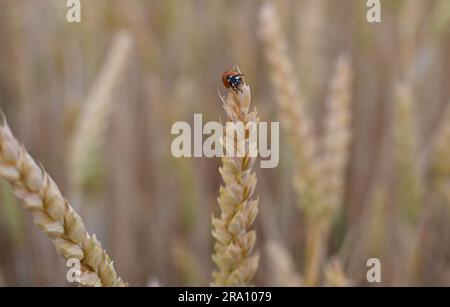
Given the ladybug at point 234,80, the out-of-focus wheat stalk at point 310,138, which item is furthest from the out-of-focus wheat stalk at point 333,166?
the ladybug at point 234,80

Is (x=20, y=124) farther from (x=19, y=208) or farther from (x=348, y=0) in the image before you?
(x=348, y=0)

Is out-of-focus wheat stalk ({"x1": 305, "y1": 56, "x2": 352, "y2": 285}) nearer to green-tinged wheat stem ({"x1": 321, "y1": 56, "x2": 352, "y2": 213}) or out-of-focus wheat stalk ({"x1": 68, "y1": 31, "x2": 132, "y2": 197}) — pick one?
green-tinged wheat stem ({"x1": 321, "y1": 56, "x2": 352, "y2": 213})


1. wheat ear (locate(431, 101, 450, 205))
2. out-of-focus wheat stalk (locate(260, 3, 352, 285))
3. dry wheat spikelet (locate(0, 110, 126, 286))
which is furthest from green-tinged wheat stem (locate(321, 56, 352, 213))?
dry wheat spikelet (locate(0, 110, 126, 286))

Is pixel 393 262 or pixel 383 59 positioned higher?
pixel 383 59

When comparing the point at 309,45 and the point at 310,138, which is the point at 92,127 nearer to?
the point at 310,138

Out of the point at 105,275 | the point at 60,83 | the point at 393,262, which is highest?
the point at 60,83

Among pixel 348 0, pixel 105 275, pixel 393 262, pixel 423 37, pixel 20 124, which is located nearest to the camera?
pixel 105 275

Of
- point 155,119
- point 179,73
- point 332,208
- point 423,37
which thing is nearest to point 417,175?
point 332,208
